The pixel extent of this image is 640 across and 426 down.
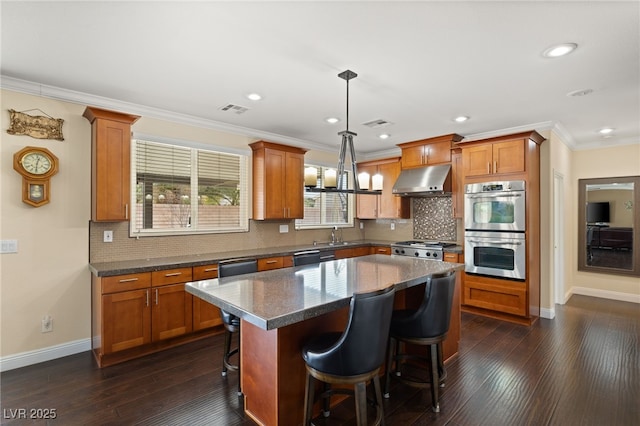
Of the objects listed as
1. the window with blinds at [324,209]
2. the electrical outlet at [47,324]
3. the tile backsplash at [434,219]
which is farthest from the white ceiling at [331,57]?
the electrical outlet at [47,324]

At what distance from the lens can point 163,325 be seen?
343 cm

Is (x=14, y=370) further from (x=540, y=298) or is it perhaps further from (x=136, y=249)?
(x=540, y=298)

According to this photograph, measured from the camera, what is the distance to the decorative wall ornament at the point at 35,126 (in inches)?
120

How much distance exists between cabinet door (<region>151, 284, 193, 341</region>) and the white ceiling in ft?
6.78

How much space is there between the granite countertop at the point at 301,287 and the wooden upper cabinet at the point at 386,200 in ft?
8.75

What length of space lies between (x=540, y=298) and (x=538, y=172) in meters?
1.74

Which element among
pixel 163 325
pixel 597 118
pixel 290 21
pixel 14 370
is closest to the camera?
pixel 290 21

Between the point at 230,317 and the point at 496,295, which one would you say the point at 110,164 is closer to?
the point at 230,317

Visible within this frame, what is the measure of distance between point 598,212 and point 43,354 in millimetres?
7952

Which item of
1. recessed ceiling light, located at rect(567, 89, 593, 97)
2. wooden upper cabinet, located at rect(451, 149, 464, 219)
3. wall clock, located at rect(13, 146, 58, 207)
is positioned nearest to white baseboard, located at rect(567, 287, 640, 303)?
wooden upper cabinet, located at rect(451, 149, 464, 219)

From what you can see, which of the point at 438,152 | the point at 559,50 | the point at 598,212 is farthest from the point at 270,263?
the point at 598,212

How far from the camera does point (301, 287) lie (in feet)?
7.63

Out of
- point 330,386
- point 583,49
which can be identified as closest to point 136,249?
point 330,386

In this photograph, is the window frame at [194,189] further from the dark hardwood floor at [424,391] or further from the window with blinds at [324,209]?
the dark hardwood floor at [424,391]
